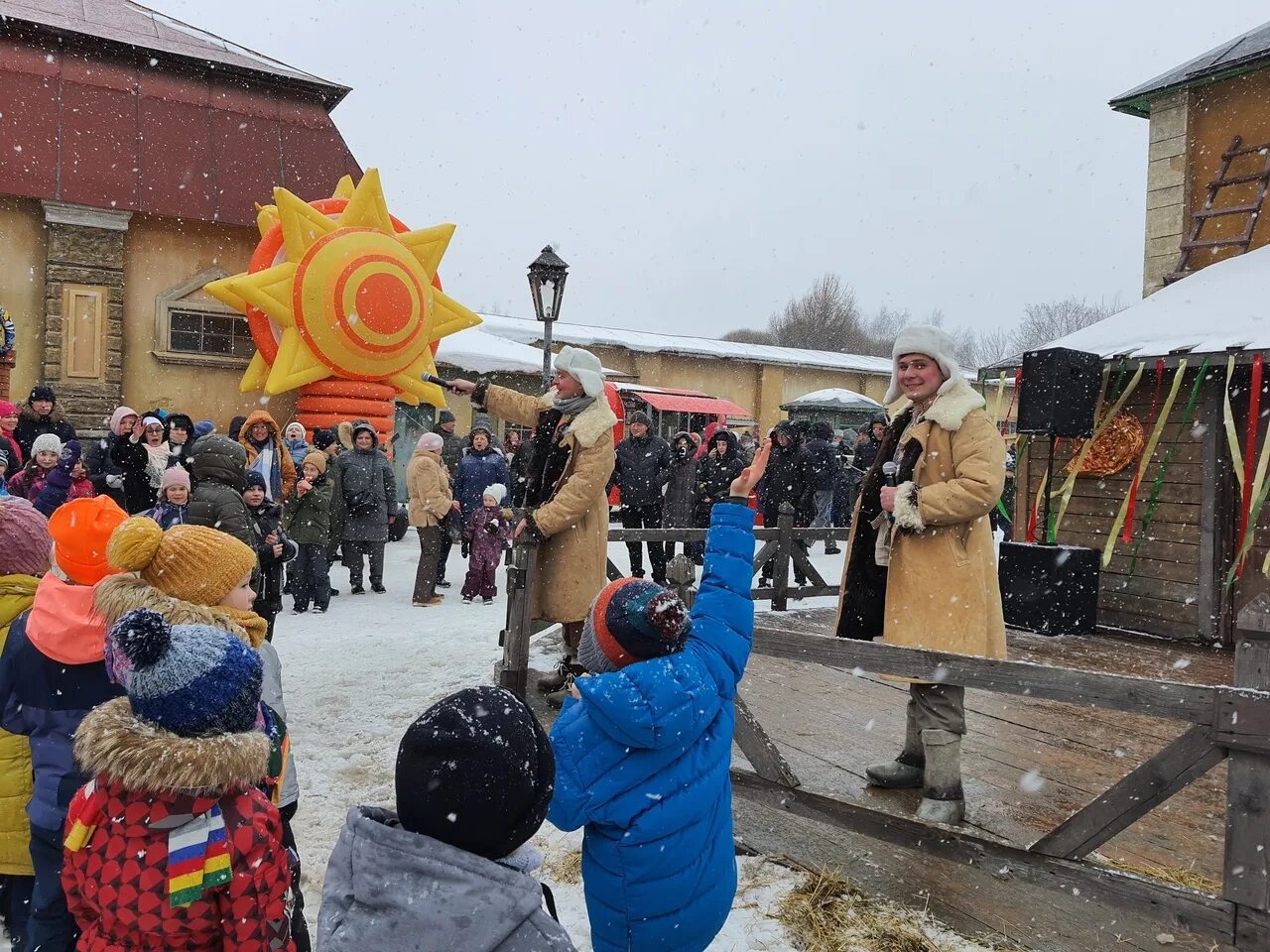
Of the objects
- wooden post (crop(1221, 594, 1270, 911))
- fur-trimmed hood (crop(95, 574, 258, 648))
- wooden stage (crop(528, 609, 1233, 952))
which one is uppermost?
fur-trimmed hood (crop(95, 574, 258, 648))

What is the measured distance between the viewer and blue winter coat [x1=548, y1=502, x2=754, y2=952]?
204 cm

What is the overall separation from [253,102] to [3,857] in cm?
1283

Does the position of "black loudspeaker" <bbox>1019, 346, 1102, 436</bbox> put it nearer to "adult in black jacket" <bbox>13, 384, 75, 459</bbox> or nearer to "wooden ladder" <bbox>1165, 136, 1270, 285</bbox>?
Answer: "wooden ladder" <bbox>1165, 136, 1270, 285</bbox>

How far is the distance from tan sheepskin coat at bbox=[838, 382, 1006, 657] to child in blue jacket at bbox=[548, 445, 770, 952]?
5.16 ft

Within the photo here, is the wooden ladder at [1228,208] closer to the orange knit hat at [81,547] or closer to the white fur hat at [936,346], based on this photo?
the white fur hat at [936,346]

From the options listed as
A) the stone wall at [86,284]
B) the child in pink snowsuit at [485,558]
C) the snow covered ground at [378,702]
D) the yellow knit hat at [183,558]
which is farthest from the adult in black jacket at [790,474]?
the yellow knit hat at [183,558]

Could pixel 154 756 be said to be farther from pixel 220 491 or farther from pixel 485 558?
pixel 485 558

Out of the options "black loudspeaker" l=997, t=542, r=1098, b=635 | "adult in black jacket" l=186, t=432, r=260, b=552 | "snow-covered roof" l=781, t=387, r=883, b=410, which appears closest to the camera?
"adult in black jacket" l=186, t=432, r=260, b=552

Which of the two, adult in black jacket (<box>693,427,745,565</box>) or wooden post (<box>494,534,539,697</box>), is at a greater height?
adult in black jacket (<box>693,427,745,565</box>)

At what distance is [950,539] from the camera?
3594 mm

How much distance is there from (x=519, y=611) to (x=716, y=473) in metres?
6.58

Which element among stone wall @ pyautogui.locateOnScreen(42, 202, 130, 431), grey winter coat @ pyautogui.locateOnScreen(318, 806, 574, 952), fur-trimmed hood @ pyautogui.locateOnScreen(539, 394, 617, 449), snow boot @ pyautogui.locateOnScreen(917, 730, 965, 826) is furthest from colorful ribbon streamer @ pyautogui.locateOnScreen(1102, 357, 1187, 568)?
stone wall @ pyautogui.locateOnScreen(42, 202, 130, 431)

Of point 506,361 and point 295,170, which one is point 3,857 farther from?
point 506,361

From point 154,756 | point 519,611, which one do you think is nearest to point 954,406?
point 519,611
